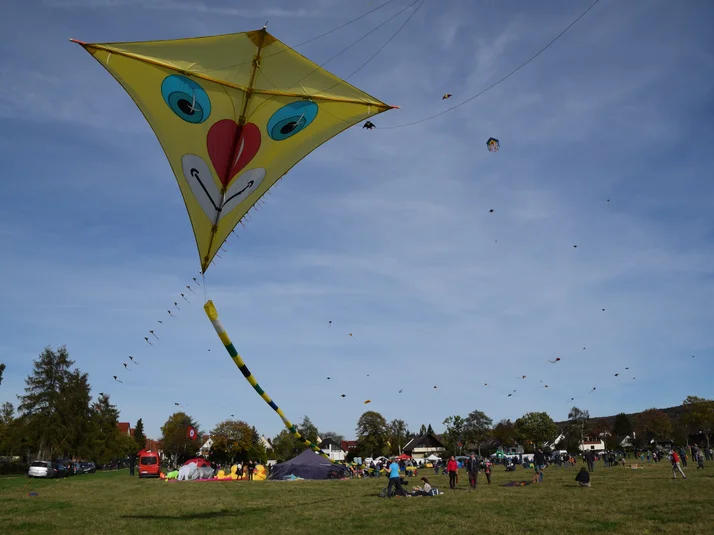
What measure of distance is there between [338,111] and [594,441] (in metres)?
136

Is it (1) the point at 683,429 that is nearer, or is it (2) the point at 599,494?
(2) the point at 599,494

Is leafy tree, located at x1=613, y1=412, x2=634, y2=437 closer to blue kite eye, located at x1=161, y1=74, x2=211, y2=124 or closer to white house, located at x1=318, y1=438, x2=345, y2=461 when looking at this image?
white house, located at x1=318, y1=438, x2=345, y2=461

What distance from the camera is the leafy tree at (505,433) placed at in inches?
4699

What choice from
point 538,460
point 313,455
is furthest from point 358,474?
point 538,460

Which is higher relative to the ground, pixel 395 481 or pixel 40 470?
pixel 395 481

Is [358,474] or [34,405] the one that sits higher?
[34,405]

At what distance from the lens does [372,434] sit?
276 ft

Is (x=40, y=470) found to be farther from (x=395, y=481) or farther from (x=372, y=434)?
(x=372, y=434)

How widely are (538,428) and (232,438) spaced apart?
2641 inches

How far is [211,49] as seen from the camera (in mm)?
7562

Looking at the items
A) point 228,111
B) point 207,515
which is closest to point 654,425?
point 207,515

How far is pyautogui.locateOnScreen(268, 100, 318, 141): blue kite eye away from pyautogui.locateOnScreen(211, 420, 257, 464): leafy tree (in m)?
57.6

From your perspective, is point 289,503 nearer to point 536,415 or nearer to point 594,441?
point 536,415

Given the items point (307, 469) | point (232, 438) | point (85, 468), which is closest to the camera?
point (307, 469)
